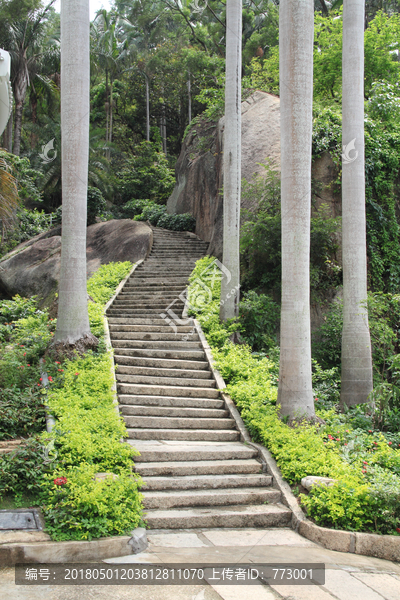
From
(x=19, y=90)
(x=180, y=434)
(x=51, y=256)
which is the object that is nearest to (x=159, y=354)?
(x=180, y=434)

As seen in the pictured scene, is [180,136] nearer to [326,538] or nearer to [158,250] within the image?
[158,250]

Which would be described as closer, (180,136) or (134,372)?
(134,372)

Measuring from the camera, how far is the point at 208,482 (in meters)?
5.59

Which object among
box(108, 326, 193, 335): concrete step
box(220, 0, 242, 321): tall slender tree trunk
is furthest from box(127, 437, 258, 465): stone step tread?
box(220, 0, 242, 321): tall slender tree trunk

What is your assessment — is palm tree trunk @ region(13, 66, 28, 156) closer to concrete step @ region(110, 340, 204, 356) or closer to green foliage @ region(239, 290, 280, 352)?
concrete step @ region(110, 340, 204, 356)

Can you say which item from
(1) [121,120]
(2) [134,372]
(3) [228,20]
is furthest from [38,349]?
(1) [121,120]

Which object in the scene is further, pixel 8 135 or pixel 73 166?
pixel 8 135

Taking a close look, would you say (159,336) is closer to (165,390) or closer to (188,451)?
(165,390)

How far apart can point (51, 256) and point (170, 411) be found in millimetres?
10188

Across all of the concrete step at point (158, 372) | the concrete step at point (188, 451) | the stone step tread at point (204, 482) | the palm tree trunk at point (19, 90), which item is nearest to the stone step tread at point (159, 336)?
the concrete step at point (158, 372)

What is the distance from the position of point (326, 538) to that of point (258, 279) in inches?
313

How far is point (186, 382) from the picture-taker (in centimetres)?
813

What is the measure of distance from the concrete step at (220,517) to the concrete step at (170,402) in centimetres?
237

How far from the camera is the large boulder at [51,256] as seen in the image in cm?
1501
